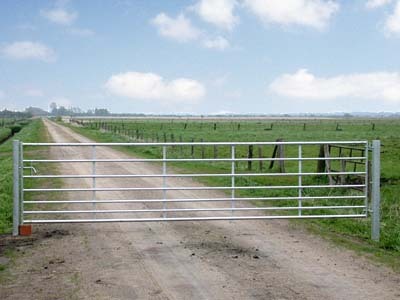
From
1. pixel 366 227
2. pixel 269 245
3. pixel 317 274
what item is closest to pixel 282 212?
pixel 366 227

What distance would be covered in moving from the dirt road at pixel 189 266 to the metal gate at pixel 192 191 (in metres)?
0.38

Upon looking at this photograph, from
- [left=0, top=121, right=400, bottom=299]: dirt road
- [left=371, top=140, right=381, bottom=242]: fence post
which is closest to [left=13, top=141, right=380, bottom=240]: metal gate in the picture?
[left=371, top=140, right=381, bottom=242]: fence post

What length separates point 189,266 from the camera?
8.21 metres

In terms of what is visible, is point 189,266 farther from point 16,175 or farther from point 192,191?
point 192,191

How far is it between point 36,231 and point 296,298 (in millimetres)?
5683

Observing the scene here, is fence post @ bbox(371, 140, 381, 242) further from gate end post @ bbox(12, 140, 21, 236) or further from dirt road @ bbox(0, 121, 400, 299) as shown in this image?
gate end post @ bbox(12, 140, 21, 236)

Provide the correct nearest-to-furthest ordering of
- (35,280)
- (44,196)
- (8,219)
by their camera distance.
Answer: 1. (35,280)
2. (8,219)
3. (44,196)

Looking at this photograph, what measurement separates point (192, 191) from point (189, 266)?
25.3 ft

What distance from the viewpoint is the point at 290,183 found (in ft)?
61.0

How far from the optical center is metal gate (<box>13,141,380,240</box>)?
10273mm

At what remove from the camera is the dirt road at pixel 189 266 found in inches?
275

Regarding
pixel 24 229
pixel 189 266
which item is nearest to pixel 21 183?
pixel 24 229

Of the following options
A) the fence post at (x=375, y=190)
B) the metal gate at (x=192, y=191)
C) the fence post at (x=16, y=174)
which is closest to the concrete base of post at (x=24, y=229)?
the metal gate at (x=192, y=191)

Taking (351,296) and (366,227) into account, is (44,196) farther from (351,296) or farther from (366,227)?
(351,296)
